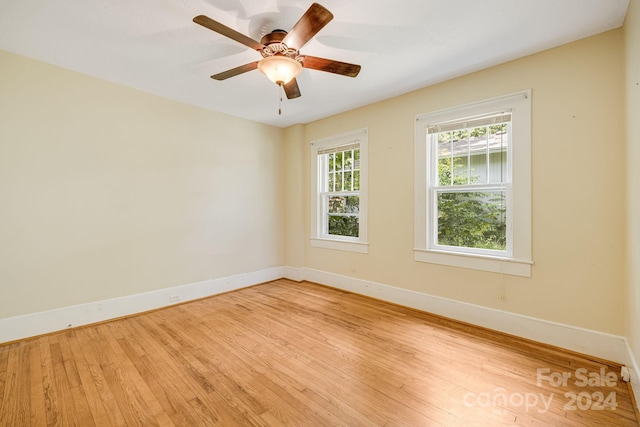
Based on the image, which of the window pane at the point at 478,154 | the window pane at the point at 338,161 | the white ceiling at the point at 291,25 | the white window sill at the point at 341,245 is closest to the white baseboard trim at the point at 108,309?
the white window sill at the point at 341,245

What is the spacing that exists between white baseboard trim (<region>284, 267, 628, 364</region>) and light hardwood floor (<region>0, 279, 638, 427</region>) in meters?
0.09

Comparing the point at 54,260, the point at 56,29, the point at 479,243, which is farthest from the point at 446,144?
the point at 54,260

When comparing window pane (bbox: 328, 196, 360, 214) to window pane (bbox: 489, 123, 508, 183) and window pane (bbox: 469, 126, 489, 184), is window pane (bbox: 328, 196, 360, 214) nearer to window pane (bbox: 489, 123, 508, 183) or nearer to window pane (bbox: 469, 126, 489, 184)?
window pane (bbox: 469, 126, 489, 184)

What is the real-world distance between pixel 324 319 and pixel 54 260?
112 inches

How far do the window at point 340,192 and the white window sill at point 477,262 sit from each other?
0.92 m

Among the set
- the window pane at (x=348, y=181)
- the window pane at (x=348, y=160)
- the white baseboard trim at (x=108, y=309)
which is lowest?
the white baseboard trim at (x=108, y=309)

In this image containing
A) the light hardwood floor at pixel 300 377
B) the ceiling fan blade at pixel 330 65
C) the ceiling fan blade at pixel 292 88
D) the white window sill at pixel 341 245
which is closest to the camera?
the light hardwood floor at pixel 300 377

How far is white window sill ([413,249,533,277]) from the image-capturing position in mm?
2654

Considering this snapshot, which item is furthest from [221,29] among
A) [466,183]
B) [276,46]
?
[466,183]

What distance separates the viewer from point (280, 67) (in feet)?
6.79

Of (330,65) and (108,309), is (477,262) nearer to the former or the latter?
(330,65)

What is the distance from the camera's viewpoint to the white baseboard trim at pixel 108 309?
8.58 feet

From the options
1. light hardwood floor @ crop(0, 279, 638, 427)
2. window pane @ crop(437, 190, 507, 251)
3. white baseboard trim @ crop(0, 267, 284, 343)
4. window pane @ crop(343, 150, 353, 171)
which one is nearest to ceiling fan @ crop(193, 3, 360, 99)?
window pane @ crop(437, 190, 507, 251)

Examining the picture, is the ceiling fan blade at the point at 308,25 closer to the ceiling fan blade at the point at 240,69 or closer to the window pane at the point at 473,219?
the ceiling fan blade at the point at 240,69
